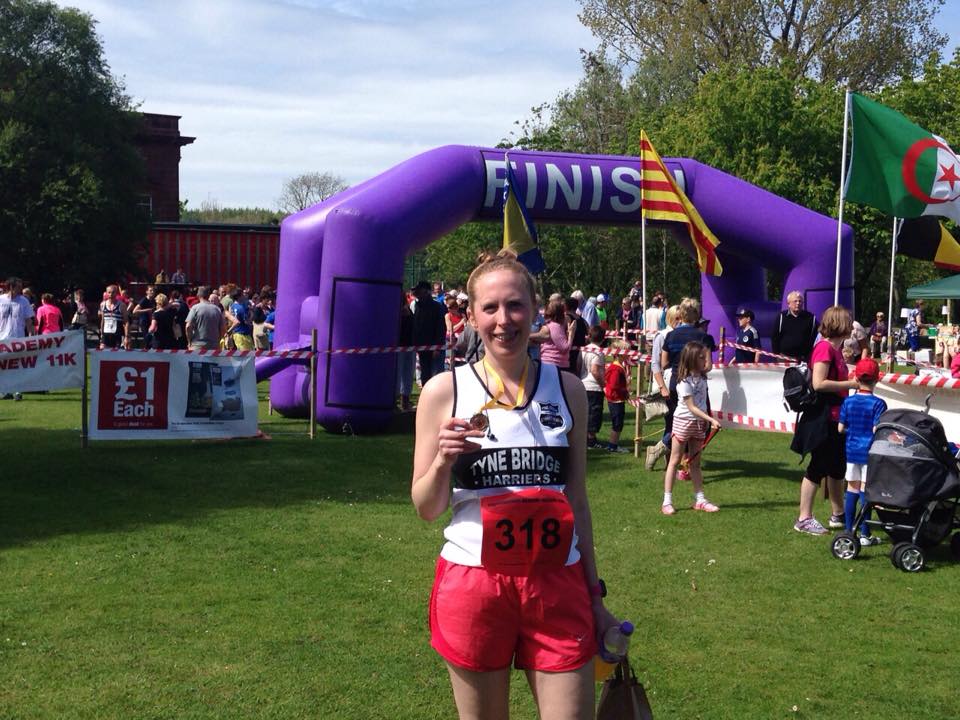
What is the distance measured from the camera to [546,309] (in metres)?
13.9

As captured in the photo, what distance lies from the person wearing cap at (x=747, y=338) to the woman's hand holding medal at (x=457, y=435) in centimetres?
1518

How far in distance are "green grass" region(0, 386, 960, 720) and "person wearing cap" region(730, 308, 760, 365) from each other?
6.54 metres

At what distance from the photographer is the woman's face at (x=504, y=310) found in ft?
11.1

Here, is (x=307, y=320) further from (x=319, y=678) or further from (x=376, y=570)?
(x=319, y=678)

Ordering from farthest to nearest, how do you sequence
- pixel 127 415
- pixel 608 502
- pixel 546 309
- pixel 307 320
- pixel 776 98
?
pixel 776 98 < pixel 307 320 < pixel 546 309 < pixel 127 415 < pixel 608 502

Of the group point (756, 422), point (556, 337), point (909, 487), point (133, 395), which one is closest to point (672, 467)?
point (909, 487)

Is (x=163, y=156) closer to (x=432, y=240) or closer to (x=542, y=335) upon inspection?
(x=432, y=240)

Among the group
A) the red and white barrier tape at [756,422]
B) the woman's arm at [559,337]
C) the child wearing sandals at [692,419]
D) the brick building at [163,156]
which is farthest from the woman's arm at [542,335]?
the brick building at [163,156]

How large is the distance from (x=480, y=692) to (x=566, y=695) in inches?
9.9

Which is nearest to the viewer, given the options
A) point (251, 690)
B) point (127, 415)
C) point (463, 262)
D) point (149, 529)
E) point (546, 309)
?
point (251, 690)

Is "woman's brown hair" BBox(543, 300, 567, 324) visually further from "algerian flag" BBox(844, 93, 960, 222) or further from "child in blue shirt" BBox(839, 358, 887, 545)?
"child in blue shirt" BBox(839, 358, 887, 545)

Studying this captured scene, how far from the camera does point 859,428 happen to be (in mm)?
8773

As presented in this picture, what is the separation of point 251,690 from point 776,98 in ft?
112

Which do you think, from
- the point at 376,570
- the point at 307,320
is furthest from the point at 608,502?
the point at 307,320
